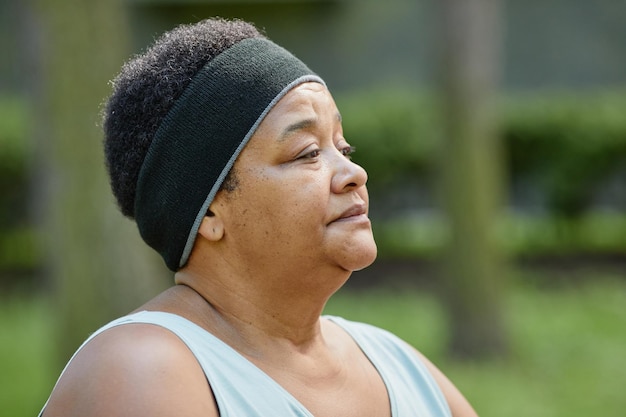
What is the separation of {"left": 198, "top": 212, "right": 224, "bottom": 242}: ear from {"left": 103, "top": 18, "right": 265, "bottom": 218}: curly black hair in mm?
76

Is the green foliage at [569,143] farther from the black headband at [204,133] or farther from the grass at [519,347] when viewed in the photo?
the black headband at [204,133]

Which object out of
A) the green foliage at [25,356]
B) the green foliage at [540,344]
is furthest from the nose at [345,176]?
the green foliage at [25,356]

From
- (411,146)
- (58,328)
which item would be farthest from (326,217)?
(411,146)

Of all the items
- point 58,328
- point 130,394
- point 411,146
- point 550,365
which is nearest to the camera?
point 130,394

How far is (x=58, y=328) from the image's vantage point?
6773mm

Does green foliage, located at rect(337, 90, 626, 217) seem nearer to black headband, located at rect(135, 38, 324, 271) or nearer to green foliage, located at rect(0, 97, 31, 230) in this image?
green foliage, located at rect(0, 97, 31, 230)

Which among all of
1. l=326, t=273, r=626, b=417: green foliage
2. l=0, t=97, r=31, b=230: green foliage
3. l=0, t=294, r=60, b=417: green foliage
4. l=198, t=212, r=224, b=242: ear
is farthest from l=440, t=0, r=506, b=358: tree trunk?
→ l=198, t=212, r=224, b=242: ear

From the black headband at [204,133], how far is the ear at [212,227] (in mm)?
16

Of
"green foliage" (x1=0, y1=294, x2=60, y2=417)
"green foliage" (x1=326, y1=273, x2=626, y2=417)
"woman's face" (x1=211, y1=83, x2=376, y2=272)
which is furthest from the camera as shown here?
"green foliage" (x1=0, y1=294, x2=60, y2=417)

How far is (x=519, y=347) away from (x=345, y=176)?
6.66 meters

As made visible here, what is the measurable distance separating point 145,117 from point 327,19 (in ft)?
51.7

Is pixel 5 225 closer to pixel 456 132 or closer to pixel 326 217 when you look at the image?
pixel 456 132

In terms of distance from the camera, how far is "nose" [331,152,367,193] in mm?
2205

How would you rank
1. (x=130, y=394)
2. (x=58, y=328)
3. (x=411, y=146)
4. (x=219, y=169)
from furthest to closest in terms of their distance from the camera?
1. (x=411, y=146)
2. (x=58, y=328)
3. (x=219, y=169)
4. (x=130, y=394)
